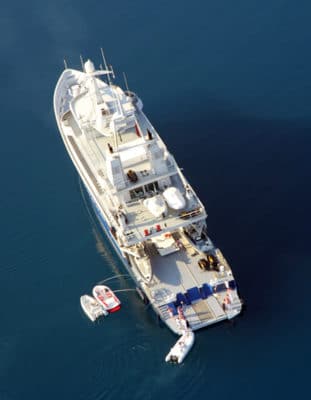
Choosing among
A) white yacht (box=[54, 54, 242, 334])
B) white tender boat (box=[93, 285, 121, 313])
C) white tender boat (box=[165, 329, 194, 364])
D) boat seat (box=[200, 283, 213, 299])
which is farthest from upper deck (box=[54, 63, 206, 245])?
white tender boat (box=[165, 329, 194, 364])

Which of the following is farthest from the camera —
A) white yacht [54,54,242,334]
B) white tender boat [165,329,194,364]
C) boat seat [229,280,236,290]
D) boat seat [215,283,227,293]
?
boat seat [215,283,227,293]

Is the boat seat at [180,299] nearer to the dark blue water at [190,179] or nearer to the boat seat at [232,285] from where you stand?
the dark blue water at [190,179]

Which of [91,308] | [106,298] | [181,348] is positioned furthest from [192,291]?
[91,308]

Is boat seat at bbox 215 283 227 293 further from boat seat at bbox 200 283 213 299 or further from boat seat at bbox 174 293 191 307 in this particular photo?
boat seat at bbox 174 293 191 307

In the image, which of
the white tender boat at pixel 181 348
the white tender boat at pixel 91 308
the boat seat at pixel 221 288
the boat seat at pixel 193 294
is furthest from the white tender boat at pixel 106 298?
the boat seat at pixel 221 288

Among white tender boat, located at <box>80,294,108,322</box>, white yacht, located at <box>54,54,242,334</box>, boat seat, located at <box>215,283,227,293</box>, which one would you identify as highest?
white yacht, located at <box>54,54,242,334</box>
